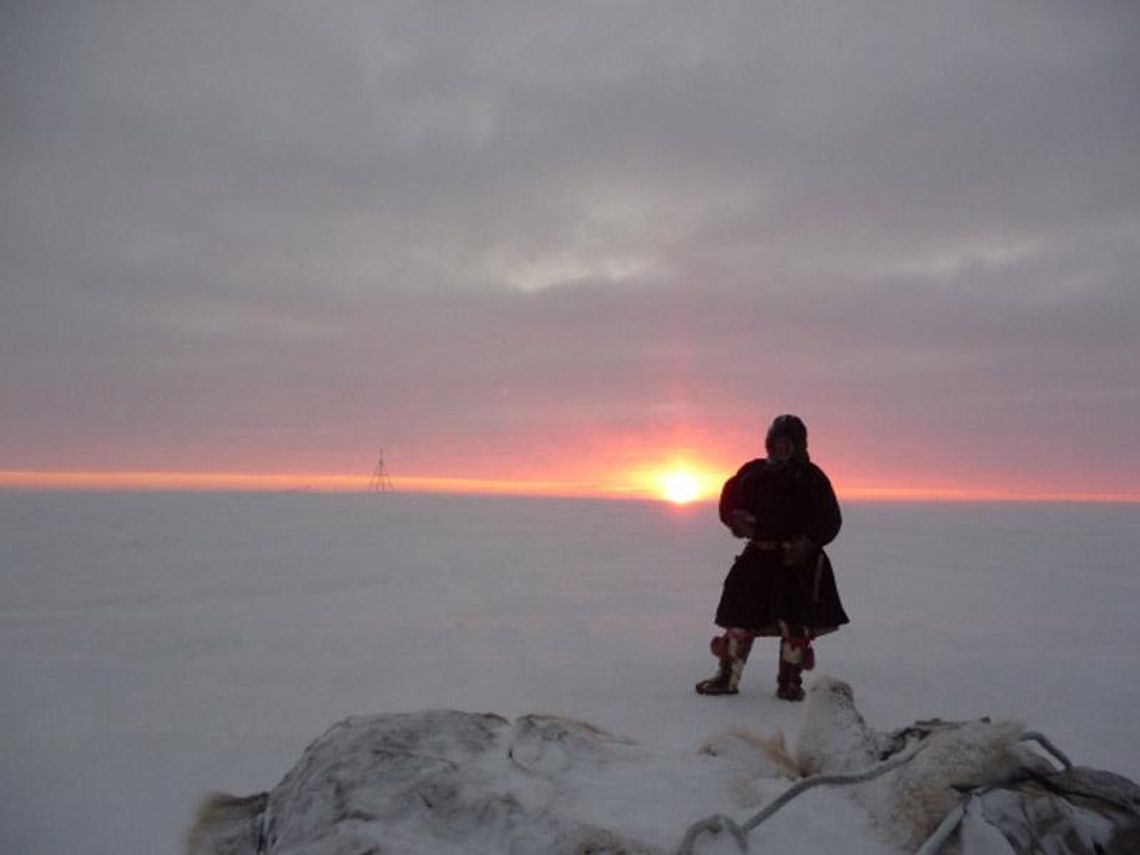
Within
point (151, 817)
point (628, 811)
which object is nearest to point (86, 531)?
point (151, 817)

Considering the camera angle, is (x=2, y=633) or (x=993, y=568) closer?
(x=2, y=633)

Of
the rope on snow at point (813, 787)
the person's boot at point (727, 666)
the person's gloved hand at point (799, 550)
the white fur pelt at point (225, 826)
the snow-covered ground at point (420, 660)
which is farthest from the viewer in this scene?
the person's boot at point (727, 666)

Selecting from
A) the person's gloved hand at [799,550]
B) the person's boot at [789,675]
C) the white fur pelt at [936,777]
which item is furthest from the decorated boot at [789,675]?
the white fur pelt at [936,777]

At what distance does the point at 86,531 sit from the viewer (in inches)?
632

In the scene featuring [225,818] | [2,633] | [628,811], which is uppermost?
[628,811]

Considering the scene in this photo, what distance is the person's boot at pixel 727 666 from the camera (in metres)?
4.96

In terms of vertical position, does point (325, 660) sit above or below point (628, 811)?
below

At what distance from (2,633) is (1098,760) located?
8.14 metres

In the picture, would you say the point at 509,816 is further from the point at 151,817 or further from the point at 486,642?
the point at 486,642

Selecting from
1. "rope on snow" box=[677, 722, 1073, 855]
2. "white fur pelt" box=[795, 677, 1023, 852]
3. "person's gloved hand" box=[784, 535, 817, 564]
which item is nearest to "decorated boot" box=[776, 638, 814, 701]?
"person's gloved hand" box=[784, 535, 817, 564]

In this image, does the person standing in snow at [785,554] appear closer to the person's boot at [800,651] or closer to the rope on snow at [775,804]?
the person's boot at [800,651]

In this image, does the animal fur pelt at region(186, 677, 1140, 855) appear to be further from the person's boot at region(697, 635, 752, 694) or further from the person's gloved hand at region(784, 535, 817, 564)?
the person's boot at region(697, 635, 752, 694)

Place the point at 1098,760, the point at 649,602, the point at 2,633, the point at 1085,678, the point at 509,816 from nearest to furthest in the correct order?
the point at 509,816 < the point at 1098,760 < the point at 1085,678 < the point at 2,633 < the point at 649,602

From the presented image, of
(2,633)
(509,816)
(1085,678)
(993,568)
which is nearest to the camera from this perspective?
(509,816)
